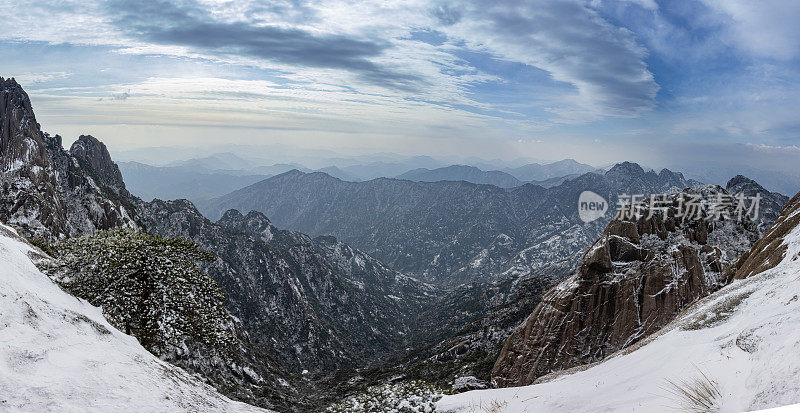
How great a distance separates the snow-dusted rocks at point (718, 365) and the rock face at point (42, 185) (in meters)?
113

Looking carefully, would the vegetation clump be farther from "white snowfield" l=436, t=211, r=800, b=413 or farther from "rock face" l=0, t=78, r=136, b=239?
"rock face" l=0, t=78, r=136, b=239

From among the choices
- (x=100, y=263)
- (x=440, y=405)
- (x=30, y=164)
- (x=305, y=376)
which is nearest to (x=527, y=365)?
(x=440, y=405)

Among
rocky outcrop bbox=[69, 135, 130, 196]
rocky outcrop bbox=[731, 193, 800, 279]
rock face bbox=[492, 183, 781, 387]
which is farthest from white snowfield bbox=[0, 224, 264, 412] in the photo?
rocky outcrop bbox=[69, 135, 130, 196]

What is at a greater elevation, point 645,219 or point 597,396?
point 645,219

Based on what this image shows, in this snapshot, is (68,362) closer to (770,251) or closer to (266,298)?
(770,251)

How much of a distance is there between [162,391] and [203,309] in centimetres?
1005

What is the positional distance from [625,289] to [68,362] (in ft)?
192

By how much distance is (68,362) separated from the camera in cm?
1656

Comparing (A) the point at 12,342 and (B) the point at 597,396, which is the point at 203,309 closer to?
(A) the point at 12,342

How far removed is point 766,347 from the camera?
1192cm

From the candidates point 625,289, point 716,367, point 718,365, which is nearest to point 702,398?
point 716,367

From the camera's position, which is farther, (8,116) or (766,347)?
(8,116)

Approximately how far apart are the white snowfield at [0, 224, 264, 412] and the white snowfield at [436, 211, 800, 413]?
15.3 meters

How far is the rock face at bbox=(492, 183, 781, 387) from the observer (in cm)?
4688
